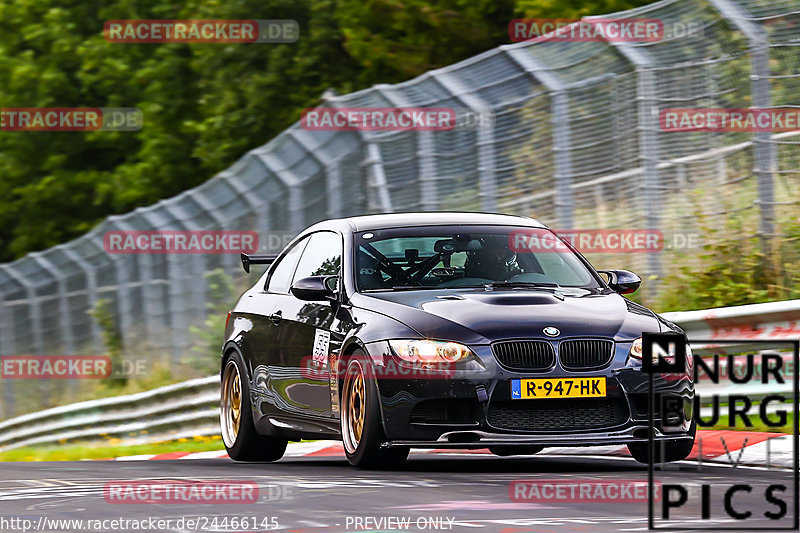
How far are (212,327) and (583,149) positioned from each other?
6462 mm

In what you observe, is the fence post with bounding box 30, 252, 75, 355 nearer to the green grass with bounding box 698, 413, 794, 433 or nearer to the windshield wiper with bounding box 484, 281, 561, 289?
the green grass with bounding box 698, 413, 794, 433

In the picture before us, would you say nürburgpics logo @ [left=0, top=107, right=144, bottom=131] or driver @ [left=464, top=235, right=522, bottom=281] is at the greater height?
nürburgpics logo @ [left=0, top=107, right=144, bottom=131]

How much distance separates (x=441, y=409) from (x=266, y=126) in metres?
25.3

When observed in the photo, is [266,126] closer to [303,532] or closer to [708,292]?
[708,292]

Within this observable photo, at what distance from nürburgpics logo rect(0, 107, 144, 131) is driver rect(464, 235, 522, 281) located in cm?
2821

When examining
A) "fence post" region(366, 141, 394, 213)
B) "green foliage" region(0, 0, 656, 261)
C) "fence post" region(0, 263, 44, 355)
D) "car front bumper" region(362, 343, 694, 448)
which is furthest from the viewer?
"green foliage" region(0, 0, 656, 261)

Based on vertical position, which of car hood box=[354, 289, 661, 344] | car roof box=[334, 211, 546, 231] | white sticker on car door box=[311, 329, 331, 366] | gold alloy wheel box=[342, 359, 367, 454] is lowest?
gold alloy wheel box=[342, 359, 367, 454]

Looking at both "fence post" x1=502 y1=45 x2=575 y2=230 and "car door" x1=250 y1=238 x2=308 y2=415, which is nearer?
"car door" x1=250 y1=238 x2=308 y2=415

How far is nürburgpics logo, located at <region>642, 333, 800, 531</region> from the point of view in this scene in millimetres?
7258

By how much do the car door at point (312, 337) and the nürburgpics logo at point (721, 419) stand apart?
205cm

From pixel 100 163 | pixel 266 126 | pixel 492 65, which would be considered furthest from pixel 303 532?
pixel 100 163

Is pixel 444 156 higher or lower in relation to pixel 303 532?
higher

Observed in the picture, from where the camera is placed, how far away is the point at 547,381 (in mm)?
10008

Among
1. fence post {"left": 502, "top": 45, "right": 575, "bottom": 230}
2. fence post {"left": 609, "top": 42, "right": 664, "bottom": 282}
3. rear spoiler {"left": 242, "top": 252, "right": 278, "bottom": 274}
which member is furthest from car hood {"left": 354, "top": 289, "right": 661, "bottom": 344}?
fence post {"left": 502, "top": 45, "right": 575, "bottom": 230}
